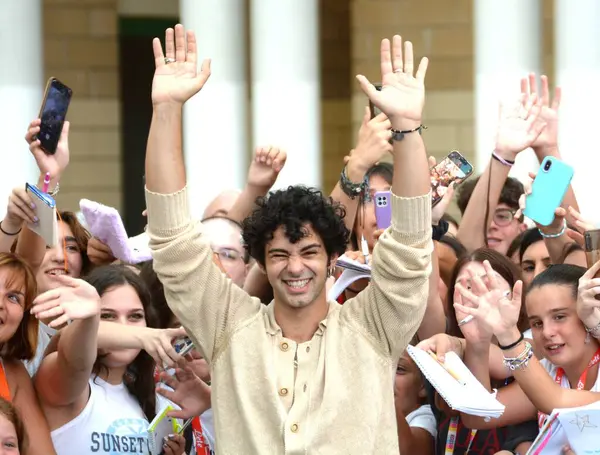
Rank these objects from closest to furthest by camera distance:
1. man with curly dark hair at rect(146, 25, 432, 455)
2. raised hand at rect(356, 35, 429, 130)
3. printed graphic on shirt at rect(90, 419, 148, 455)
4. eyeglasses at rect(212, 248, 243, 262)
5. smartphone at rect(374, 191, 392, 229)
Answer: man with curly dark hair at rect(146, 25, 432, 455) < raised hand at rect(356, 35, 429, 130) < printed graphic on shirt at rect(90, 419, 148, 455) < smartphone at rect(374, 191, 392, 229) < eyeglasses at rect(212, 248, 243, 262)

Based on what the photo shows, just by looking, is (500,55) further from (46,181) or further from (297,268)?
(297,268)

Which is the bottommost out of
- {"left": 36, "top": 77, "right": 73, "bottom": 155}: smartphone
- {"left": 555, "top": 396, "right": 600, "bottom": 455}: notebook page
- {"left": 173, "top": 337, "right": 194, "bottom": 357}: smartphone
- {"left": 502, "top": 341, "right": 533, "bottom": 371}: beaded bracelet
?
{"left": 555, "top": 396, "right": 600, "bottom": 455}: notebook page

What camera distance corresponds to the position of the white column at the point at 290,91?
13789 mm

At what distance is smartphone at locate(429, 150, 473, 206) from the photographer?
22.7 ft

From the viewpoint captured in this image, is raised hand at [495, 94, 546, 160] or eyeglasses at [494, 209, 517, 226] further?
eyeglasses at [494, 209, 517, 226]

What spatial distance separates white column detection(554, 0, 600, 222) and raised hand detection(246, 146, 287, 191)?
570 cm

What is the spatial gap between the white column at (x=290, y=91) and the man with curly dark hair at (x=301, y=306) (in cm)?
810

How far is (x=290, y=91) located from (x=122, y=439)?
309 inches

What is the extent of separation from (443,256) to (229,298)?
224cm

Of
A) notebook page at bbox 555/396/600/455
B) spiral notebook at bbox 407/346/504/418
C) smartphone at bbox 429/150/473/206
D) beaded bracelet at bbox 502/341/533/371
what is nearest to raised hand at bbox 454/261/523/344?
beaded bracelet at bbox 502/341/533/371

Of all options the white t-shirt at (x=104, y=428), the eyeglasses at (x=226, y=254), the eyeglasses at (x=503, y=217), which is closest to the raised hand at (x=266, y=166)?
the eyeglasses at (x=226, y=254)

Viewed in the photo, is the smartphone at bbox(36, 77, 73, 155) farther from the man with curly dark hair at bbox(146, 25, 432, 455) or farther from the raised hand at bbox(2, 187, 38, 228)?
the man with curly dark hair at bbox(146, 25, 432, 455)

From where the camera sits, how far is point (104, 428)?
20.6ft

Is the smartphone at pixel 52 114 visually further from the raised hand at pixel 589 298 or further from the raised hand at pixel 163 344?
the raised hand at pixel 589 298
